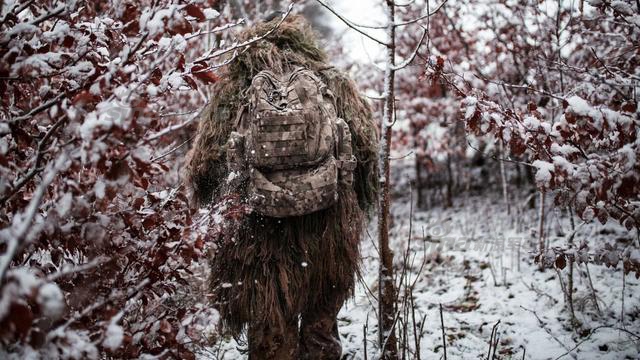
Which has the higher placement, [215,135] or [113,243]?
[215,135]

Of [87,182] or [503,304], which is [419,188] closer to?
[503,304]

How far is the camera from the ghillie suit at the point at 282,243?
98.0 inches

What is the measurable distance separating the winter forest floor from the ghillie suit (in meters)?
0.28

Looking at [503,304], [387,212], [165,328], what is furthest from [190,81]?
[503,304]

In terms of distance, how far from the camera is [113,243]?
1736 mm

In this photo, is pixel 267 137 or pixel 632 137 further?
pixel 267 137

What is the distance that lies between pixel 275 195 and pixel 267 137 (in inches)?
12.8

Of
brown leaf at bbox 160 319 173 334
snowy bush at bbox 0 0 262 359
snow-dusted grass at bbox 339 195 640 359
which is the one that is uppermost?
snowy bush at bbox 0 0 262 359

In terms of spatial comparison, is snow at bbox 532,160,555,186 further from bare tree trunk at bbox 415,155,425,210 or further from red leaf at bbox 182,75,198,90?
bare tree trunk at bbox 415,155,425,210

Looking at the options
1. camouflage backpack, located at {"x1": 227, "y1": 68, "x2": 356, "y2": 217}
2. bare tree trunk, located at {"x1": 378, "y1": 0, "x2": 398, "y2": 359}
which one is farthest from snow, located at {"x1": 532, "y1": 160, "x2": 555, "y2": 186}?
camouflage backpack, located at {"x1": 227, "y1": 68, "x2": 356, "y2": 217}

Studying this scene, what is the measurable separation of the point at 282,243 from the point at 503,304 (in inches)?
99.9

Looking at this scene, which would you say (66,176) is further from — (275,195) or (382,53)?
(382,53)

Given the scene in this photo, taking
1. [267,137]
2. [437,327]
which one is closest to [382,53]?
[437,327]

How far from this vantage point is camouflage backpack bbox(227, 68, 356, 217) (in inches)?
91.0
